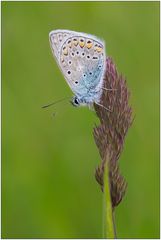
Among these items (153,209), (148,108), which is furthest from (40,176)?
(148,108)

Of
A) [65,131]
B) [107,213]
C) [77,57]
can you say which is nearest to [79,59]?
[77,57]

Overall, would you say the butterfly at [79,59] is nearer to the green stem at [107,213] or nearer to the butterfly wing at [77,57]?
the butterfly wing at [77,57]

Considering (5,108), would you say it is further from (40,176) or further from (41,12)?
(41,12)

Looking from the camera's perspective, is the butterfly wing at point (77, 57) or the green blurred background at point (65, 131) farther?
the green blurred background at point (65, 131)

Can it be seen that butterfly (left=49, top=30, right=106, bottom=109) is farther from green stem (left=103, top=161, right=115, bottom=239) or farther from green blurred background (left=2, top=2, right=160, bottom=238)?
green blurred background (left=2, top=2, right=160, bottom=238)

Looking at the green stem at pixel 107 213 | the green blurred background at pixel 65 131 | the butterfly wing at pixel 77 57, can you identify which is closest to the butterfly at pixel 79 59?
the butterfly wing at pixel 77 57

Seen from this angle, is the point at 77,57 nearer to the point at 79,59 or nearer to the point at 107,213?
the point at 79,59

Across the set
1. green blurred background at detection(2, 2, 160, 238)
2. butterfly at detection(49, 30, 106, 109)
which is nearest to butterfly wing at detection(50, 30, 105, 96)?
butterfly at detection(49, 30, 106, 109)
